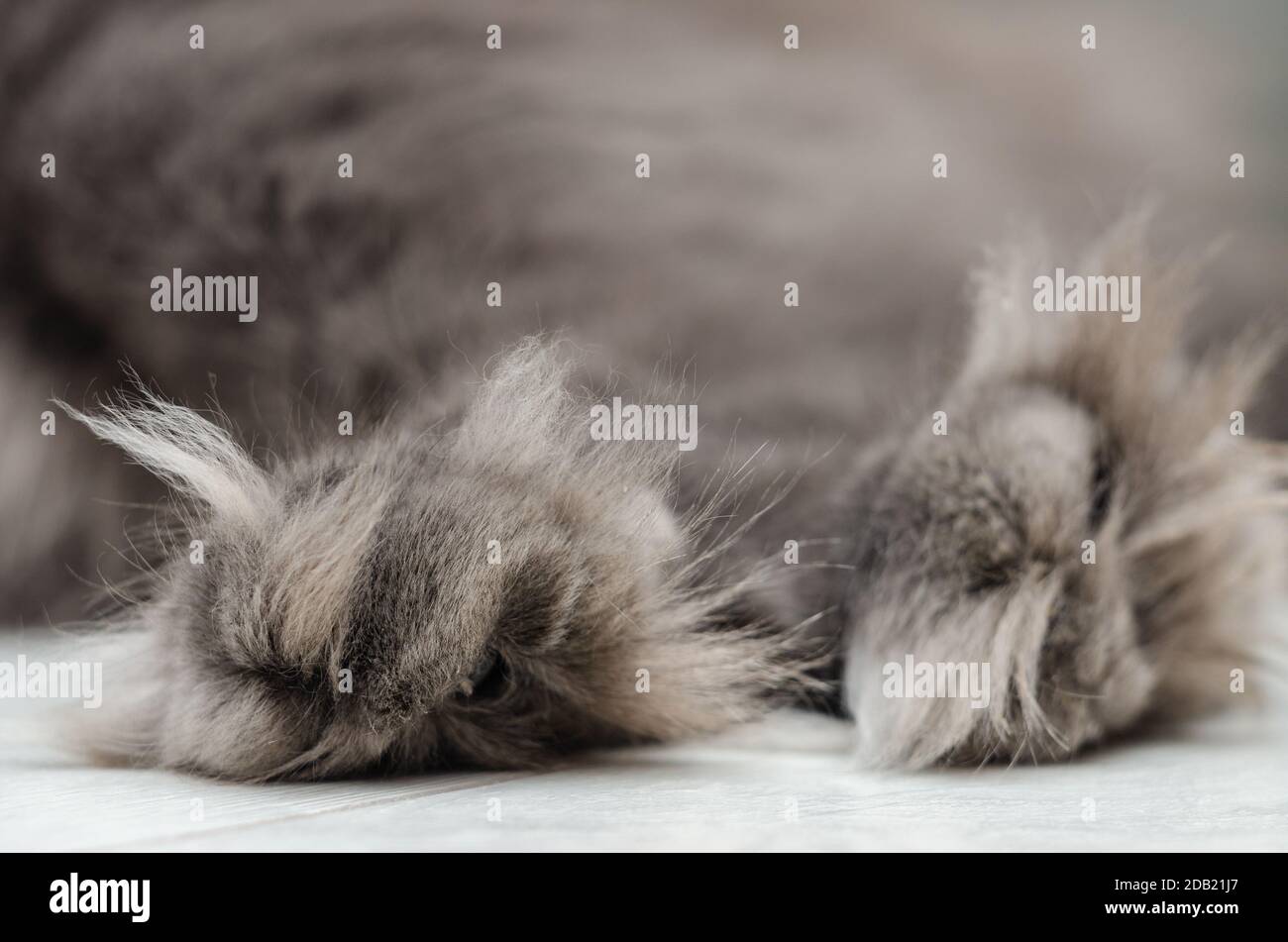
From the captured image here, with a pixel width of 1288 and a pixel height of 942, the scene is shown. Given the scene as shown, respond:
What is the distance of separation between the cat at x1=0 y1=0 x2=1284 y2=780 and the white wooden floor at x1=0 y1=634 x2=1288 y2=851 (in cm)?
3

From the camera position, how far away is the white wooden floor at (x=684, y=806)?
1.71 feet

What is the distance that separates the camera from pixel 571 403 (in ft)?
2.05

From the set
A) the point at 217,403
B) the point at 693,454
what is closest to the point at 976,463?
the point at 693,454

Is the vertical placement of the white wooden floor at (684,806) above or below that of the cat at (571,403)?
below

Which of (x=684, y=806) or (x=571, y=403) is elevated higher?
(x=571, y=403)

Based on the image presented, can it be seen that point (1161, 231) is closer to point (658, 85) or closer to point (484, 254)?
point (658, 85)

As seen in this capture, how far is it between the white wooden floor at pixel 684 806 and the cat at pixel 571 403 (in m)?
0.03

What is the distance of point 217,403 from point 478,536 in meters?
0.39

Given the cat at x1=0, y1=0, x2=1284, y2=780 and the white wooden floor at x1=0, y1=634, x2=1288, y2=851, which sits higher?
the cat at x1=0, y1=0, x2=1284, y2=780

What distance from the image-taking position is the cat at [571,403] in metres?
0.59

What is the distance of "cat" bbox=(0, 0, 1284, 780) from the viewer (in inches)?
Answer: 23.4

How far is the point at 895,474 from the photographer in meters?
0.76

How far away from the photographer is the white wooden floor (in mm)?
522

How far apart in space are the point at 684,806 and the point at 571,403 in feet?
0.67
